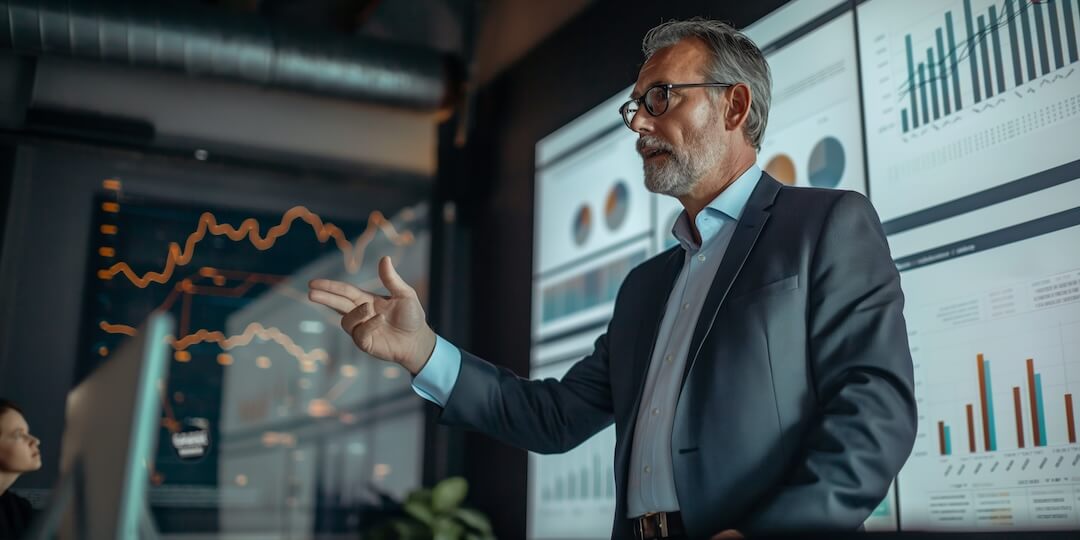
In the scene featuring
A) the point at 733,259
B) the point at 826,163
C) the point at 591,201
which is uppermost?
the point at 591,201

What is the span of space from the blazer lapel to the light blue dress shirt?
0.15 feet

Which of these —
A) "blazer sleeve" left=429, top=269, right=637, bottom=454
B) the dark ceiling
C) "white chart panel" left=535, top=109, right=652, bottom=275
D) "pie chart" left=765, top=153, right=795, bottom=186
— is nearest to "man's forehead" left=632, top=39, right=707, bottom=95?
"blazer sleeve" left=429, top=269, right=637, bottom=454

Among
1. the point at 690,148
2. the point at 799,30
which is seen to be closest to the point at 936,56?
the point at 799,30

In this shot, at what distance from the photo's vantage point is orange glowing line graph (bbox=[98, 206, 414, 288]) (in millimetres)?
4566

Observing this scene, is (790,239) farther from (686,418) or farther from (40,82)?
(40,82)

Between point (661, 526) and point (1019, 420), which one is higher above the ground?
point (1019, 420)

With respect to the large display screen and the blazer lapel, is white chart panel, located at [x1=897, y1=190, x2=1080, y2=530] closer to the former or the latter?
the large display screen

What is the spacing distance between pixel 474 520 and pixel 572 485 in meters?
0.61

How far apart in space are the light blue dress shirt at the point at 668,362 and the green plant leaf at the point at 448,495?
2.61 metres

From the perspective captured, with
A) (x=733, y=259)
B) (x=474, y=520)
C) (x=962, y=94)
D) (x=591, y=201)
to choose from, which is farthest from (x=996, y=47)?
(x=474, y=520)

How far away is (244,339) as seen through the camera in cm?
471

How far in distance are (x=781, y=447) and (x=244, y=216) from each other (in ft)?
12.3

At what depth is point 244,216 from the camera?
15.8 ft

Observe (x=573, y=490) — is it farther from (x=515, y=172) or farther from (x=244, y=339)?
(x=244, y=339)
